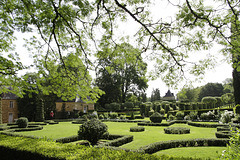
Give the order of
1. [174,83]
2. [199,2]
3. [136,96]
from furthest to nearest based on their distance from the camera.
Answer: [136,96] < [174,83] < [199,2]

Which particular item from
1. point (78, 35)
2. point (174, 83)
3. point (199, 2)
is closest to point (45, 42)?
point (78, 35)

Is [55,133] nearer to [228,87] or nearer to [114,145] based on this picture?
[114,145]

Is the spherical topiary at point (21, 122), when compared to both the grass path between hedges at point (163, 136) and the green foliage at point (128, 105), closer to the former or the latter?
A: the grass path between hedges at point (163, 136)

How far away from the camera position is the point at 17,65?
6.07 meters

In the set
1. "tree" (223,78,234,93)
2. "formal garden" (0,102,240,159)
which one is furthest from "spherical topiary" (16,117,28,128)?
"tree" (223,78,234,93)

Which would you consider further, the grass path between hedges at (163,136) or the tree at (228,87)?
the tree at (228,87)

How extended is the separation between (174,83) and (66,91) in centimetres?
475

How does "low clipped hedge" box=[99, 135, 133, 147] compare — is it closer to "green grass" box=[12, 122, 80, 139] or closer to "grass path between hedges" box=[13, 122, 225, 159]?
"grass path between hedges" box=[13, 122, 225, 159]

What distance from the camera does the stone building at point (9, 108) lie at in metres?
30.8

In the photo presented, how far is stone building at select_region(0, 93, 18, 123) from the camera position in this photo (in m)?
30.8

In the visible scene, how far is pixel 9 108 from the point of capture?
31.5m

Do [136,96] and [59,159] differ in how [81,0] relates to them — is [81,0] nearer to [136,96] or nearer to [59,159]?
[59,159]

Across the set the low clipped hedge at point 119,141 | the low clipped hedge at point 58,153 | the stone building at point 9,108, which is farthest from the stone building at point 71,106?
the low clipped hedge at point 58,153

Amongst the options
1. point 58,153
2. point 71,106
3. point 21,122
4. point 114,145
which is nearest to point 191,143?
point 114,145
